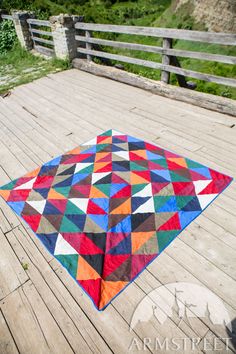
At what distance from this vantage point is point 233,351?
1.98 m

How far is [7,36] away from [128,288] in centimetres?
1212

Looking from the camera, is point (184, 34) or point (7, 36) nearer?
point (184, 34)

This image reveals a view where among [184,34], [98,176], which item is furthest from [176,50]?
[98,176]

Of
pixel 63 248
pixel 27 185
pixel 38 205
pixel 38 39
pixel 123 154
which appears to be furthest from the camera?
pixel 38 39

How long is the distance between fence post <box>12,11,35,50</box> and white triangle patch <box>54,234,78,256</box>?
10016 mm

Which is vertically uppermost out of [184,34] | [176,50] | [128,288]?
[184,34]

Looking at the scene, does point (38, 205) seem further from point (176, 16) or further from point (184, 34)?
point (176, 16)

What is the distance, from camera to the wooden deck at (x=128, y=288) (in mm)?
2127

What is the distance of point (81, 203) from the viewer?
131 inches

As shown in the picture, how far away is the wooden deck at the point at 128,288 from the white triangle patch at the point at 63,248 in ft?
0.39

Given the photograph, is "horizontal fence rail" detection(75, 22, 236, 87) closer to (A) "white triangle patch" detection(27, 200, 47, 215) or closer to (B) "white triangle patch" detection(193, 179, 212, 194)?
(B) "white triangle patch" detection(193, 179, 212, 194)

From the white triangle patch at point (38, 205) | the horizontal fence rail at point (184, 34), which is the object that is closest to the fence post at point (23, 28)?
the horizontal fence rail at point (184, 34)

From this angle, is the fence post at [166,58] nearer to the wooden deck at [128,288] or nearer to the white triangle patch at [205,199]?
the wooden deck at [128,288]

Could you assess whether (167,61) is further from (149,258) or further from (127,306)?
(127,306)
